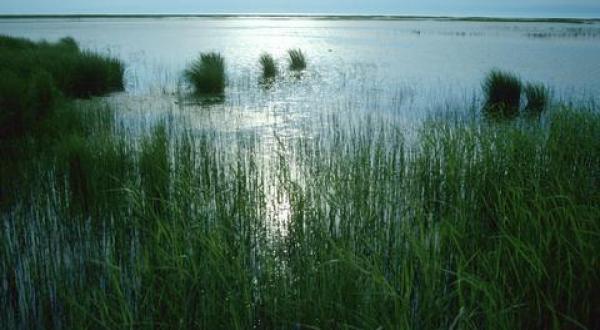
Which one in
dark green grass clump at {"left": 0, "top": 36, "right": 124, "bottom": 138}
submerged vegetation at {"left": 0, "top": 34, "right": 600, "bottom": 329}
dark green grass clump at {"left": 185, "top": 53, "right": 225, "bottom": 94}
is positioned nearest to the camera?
submerged vegetation at {"left": 0, "top": 34, "right": 600, "bottom": 329}

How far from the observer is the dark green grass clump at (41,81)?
25.4ft

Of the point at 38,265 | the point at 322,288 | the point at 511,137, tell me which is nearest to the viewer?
the point at 322,288

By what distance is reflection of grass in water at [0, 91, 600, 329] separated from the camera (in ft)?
10.6

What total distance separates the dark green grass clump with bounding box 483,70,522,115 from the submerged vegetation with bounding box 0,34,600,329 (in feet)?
15.9

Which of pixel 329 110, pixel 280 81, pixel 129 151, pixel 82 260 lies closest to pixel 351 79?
pixel 280 81

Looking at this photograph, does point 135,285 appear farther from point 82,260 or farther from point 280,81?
point 280,81

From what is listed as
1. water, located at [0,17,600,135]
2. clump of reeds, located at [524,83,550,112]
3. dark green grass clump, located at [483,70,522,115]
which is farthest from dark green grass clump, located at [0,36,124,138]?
clump of reeds, located at [524,83,550,112]

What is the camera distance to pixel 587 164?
5703mm

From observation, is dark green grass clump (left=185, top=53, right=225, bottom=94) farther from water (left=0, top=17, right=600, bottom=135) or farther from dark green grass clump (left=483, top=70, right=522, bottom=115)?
dark green grass clump (left=483, top=70, right=522, bottom=115)

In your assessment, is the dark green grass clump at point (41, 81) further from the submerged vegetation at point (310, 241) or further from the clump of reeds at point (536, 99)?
the clump of reeds at point (536, 99)

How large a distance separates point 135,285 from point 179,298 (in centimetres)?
48

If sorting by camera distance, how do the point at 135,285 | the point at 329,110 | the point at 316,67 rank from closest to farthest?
the point at 135,285
the point at 329,110
the point at 316,67

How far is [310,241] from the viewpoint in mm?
4039

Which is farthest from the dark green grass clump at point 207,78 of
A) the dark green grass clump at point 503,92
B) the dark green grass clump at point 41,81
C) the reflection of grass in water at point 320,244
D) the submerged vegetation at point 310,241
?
the reflection of grass in water at point 320,244
